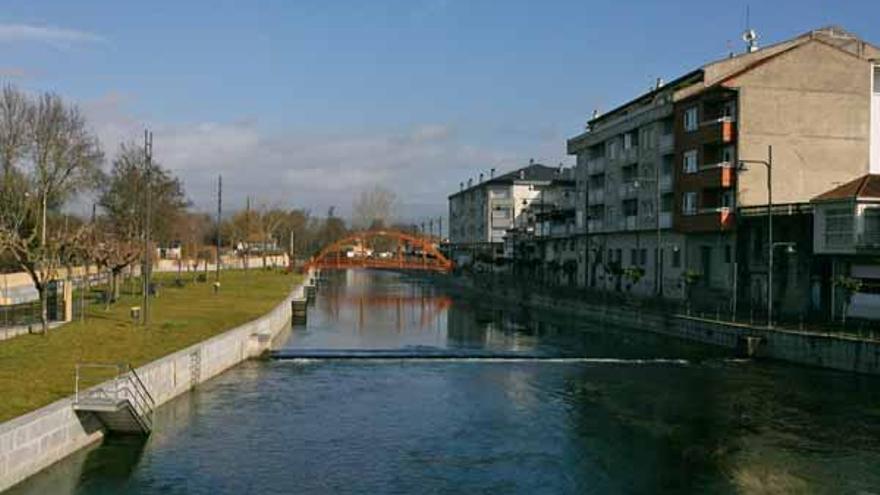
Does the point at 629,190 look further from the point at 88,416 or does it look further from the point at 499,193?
the point at 499,193

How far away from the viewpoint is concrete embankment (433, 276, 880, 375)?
32750 millimetres

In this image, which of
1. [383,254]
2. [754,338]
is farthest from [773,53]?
[383,254]

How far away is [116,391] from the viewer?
20516mm

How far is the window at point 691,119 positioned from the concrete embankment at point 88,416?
94.0 ft

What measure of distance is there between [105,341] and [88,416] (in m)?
10.5

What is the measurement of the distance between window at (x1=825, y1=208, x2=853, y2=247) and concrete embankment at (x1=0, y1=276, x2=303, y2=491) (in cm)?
2638

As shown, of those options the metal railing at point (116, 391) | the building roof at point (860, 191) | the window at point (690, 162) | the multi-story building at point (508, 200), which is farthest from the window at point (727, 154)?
the multi-story building at point (508, 200)

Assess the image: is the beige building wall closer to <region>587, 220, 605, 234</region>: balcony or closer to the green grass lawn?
<region>587, 220, 605, 234</region>: balcony

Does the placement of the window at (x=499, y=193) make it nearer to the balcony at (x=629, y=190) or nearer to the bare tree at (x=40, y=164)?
the balcony at (x=629, y=190)

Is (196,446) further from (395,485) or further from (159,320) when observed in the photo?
(159,320)

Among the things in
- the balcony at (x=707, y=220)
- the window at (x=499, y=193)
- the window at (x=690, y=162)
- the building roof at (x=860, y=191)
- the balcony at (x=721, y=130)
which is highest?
the window at (x=499, y=193)

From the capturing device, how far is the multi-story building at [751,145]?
50125mm

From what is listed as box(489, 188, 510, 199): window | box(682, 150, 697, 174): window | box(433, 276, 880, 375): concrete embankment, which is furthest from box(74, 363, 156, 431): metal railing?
box(489, 188, 510, 199): window

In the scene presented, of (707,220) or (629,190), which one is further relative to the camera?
(629,190)
